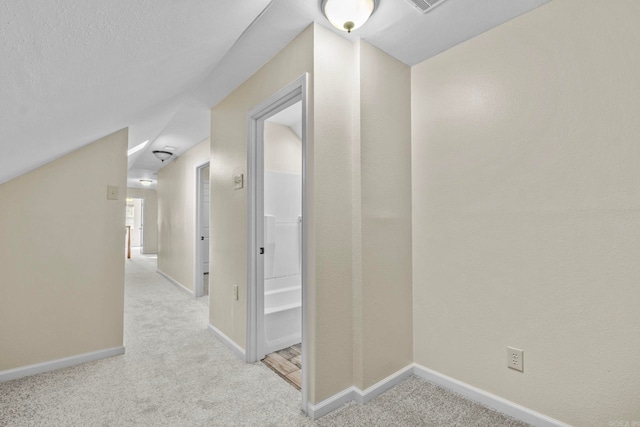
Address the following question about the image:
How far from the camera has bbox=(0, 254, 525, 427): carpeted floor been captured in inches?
63.4

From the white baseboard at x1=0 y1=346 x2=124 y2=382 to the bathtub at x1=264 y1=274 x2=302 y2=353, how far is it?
1208 mm

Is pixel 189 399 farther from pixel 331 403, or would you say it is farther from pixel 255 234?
pixel 255 234

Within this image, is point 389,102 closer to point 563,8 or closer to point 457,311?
point 563,8

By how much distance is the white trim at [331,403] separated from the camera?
163 cm

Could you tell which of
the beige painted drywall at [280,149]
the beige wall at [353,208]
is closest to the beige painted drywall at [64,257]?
the beige painted drywall at [280,149]

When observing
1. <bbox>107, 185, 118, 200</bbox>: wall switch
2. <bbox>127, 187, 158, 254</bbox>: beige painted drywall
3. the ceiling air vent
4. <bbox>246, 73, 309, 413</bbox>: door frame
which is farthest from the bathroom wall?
the ceiling air vent

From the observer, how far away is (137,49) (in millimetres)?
1199

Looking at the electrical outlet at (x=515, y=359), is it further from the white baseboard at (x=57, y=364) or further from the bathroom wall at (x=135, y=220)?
the bathroom wall at (x=135, y=220)

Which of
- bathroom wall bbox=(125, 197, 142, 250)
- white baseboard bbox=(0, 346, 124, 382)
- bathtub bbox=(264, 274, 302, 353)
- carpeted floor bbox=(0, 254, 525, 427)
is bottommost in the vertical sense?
carpeted floor bbox=(0, 254, 525, 427)

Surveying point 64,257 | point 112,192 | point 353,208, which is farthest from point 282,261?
point 64,257

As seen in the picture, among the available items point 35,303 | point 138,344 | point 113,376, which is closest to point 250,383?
point 113,376

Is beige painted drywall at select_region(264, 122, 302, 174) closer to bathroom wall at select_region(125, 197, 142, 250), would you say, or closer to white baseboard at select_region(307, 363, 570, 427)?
white baseboard at select_region(307, 363, 570, 427)

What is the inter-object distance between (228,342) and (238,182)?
136 cm

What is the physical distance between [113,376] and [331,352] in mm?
1579
